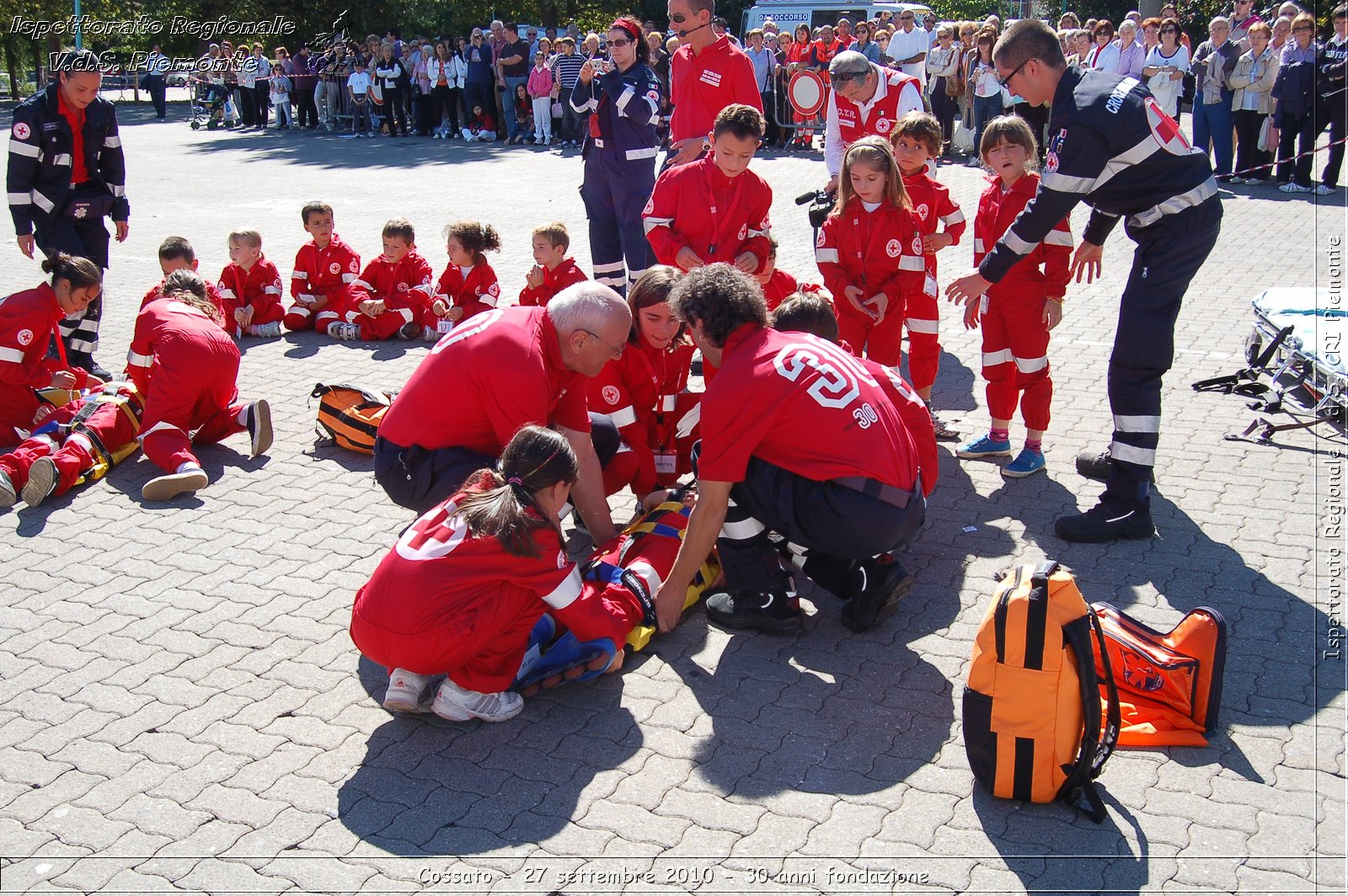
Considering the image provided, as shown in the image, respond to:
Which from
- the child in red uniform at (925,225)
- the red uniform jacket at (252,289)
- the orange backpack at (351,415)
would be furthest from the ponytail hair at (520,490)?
the red uniform jacket at (252,289)

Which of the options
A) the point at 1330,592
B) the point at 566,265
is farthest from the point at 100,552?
the point at 1330,592

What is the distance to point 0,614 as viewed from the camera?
4355mm

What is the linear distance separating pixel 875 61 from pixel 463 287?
37.1 feet

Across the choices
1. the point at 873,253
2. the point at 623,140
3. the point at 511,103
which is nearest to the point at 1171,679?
the point at 873,253

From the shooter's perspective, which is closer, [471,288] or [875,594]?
[875,594]

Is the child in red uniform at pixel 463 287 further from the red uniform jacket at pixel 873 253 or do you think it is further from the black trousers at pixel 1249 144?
the black trousers at pixel 1249 144

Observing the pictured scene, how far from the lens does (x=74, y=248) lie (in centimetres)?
722

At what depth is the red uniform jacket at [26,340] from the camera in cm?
583

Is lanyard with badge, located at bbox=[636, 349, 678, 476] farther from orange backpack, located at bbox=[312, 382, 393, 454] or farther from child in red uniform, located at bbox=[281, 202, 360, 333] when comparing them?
child in red uniform, located at bbox=[281, 202, 360, 333]

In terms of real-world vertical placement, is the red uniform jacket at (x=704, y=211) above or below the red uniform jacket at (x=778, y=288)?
above

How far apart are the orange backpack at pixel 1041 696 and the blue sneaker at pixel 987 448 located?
2863mm

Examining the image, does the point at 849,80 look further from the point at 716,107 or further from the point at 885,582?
the point at 885,582

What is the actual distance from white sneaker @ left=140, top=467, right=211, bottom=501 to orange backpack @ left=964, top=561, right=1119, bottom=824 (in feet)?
13.0

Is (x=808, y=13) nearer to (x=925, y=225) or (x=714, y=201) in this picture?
(x=925, y=225)
